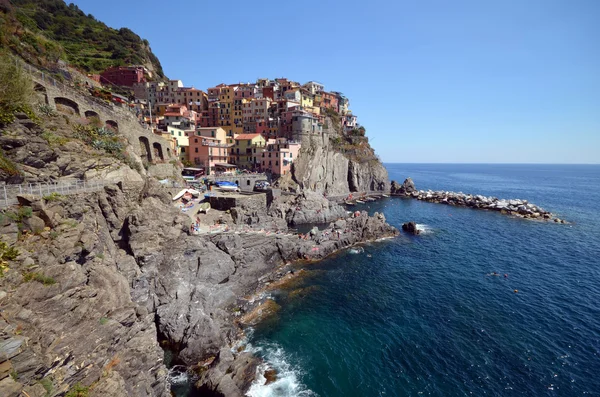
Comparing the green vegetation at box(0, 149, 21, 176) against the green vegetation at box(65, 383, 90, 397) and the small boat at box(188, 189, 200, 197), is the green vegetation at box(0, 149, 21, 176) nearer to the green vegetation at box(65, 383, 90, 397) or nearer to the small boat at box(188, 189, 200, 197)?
the green vegetation at box(65, 383, 90, 397)

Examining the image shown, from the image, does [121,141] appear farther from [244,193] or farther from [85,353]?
[85,353]

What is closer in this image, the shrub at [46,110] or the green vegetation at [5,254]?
the green vegetation at [5,254]

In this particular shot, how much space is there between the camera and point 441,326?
25719 mm

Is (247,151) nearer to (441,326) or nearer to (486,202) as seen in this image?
(441,326)

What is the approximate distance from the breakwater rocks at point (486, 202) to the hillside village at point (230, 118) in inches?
1099

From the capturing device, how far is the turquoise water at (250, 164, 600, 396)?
20.0m

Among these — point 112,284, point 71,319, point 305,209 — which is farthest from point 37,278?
point 305,209

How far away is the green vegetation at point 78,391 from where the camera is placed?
1292cm

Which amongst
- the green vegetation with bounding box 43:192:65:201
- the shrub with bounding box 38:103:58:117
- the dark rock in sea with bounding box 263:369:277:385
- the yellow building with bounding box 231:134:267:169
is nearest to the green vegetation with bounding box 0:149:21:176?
the green vegetation with bounding box 43:192:65:201

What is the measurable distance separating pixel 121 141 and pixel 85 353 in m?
28.4

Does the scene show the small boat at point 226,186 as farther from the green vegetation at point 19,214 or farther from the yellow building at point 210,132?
the green vegetation at point 19,214

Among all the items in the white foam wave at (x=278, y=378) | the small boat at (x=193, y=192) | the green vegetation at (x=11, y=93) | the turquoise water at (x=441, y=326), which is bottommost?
the white foam wave at (x=278, y=378)

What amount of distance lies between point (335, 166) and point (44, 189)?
67123 mm

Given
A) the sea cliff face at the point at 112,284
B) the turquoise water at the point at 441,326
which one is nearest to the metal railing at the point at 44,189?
the sea cliff face at the point at 112,284
